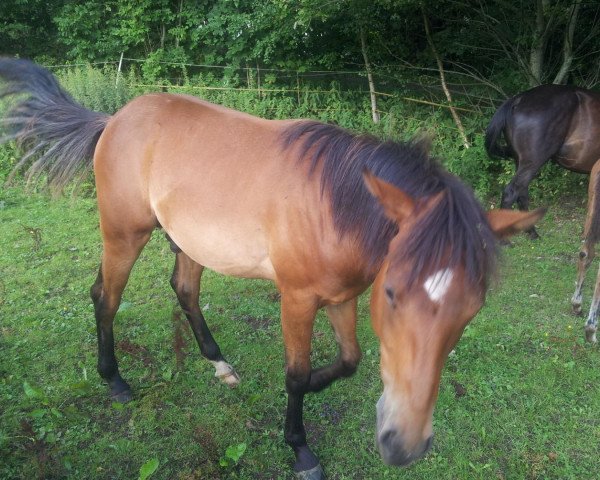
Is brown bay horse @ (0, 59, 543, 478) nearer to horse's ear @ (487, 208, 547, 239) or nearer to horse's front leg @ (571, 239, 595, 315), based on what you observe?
horse's ear @ (487, 208, 547, 239)

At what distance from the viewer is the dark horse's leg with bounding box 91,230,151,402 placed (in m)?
2.91

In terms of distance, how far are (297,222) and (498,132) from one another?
17.5 ft

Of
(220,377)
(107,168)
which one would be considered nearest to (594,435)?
(220,377)

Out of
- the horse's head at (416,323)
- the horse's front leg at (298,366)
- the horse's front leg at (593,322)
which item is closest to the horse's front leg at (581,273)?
the horse's front leg at (593,322)

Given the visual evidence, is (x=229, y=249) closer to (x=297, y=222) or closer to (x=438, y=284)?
(x=297, y=222)

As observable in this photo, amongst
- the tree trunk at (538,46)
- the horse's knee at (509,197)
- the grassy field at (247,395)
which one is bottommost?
the grassy field at (247,395)

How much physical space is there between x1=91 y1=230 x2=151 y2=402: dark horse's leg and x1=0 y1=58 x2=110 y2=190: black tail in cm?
67

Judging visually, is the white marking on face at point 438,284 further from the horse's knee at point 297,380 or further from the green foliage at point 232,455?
the green foliage at point 232,455

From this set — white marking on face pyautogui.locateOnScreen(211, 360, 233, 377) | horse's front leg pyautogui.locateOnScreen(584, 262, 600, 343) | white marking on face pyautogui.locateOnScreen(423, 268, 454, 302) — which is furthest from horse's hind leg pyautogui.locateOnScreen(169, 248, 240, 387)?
horse's front leg pyautogui.locateOnScreen(584, 262, 600, 343)

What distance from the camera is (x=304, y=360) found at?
7.87 feet

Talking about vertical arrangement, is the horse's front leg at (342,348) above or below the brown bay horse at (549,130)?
below

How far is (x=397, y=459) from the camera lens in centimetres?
151

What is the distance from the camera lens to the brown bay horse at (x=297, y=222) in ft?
4.84

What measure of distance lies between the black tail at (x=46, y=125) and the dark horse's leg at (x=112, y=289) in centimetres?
67
